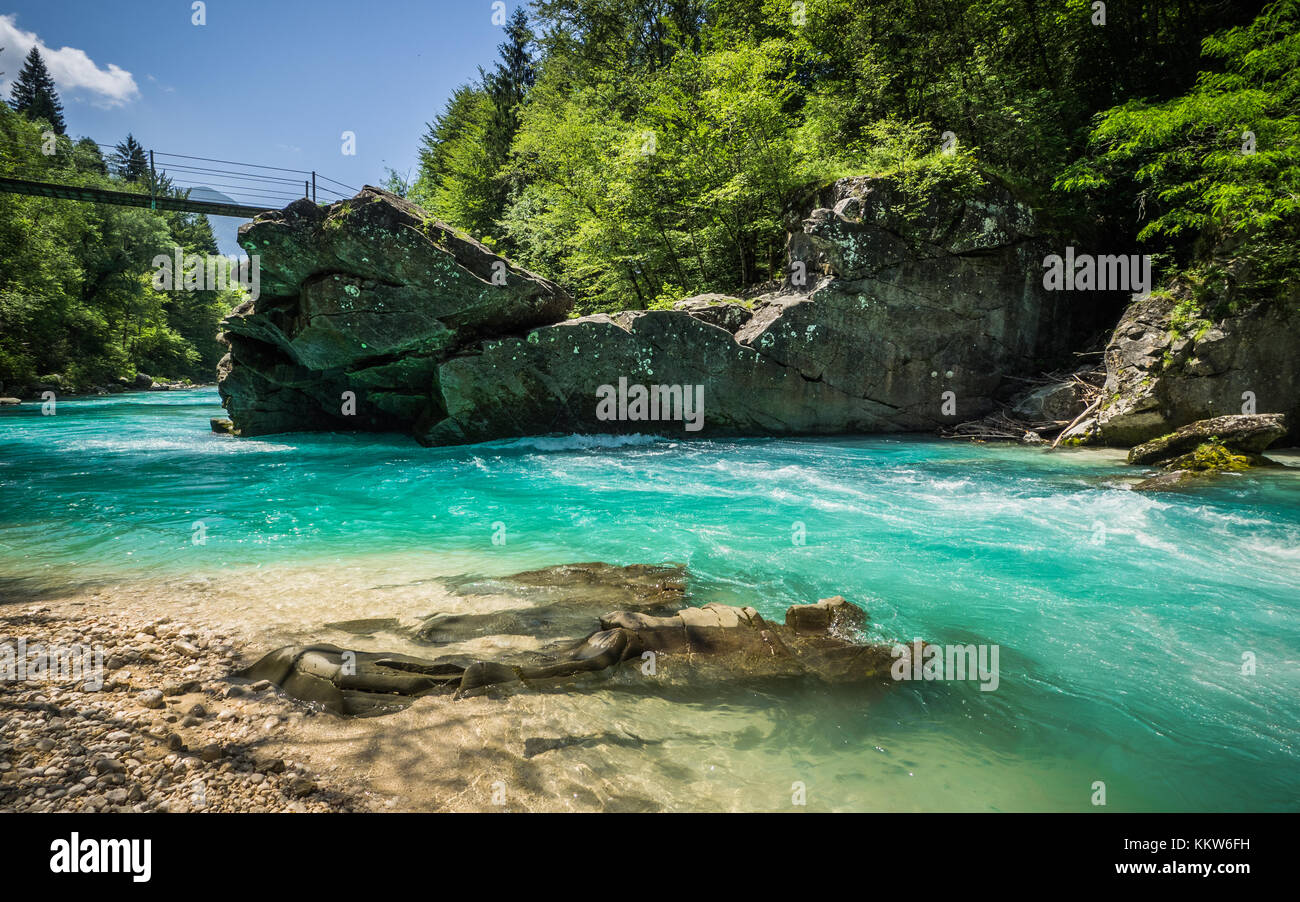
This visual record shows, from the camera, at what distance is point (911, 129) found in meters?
16.7

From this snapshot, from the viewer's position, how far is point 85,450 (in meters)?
13.6

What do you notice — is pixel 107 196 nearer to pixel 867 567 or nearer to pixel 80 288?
pixel 80 288

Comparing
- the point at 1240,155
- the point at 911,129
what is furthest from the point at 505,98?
the point at 1240,155

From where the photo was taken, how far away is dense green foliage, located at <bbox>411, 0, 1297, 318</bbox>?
1223 centimetres

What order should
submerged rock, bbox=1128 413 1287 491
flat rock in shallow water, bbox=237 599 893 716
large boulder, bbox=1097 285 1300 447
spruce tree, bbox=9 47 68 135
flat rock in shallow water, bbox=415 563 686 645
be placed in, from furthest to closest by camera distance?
1. spruce tree, bbox=9 47 68 135
2. large boulder, bbox=1097 285 1300 447
3. submerged rock, bbox=1128 413 1287 491
4. flat rock in shallow water, bbox=415 563 686 645
5. flat rock in shallow water, bbox=237 599 893 716

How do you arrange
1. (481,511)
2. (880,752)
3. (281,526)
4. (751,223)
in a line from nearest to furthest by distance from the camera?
(880,752), (281,526), (481,511), (751,223)

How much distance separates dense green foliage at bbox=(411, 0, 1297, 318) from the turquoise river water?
7.28 meters

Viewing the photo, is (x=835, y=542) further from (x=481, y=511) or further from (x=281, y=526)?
(x=281, y=526)

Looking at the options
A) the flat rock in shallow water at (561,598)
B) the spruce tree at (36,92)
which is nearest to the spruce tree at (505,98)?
the flat rock in shallow water at (561,598)

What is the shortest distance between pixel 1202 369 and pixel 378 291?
18.4 m

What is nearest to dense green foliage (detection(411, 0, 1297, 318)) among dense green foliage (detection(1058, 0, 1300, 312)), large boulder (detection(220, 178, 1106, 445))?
dense green foliage (detection(1058, 0, 1300, 312))

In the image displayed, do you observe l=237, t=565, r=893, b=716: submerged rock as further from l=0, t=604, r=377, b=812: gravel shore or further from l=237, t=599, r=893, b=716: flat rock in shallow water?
l=0, t=604, r=377, b=812: gravel shore
